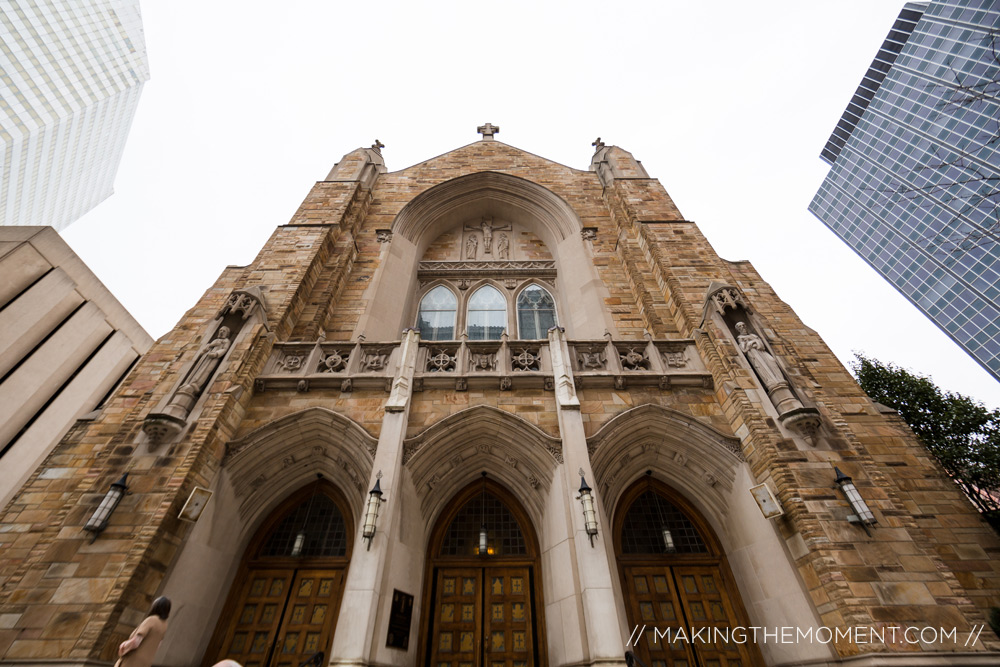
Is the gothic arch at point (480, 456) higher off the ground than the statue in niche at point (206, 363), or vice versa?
the statue in niche at point (206, 363)

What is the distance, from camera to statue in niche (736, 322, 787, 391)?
6.83 metres

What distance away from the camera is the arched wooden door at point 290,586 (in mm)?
5859

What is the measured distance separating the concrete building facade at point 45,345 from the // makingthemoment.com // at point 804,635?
12.7m

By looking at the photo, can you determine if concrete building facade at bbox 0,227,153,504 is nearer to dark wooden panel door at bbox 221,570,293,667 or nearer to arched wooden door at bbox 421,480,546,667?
dark wooden panel door at bbox 221,570,293,667

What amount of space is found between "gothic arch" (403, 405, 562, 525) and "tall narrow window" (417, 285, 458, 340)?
15.1 ft

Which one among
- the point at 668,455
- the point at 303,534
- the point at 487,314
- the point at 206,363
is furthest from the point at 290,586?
the point at 487,314

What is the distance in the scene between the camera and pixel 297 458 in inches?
286

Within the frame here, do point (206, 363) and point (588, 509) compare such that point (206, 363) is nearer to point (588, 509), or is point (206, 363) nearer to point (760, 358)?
point (588, 509)

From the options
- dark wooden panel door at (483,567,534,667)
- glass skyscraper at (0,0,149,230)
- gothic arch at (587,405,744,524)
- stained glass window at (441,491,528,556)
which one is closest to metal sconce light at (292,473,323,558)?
stained glass window at (441,491,528,556)

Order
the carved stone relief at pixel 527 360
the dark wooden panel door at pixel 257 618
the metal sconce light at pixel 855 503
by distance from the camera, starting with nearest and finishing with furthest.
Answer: the metal sconce light at pixel 855 503 < the dark wooden panel door at pixel 257 618 < the carved stone relief at pixel 527 360

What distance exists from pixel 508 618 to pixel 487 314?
7.50 meters

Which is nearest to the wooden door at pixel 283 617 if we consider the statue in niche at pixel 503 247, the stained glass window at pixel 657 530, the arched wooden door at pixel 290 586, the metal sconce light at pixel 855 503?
the arched wooden door at pixel 290 586

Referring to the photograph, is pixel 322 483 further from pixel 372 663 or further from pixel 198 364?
pixel 372 663

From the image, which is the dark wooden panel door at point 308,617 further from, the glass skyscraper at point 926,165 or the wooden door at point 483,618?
the glass skyscraper at point 926,165
